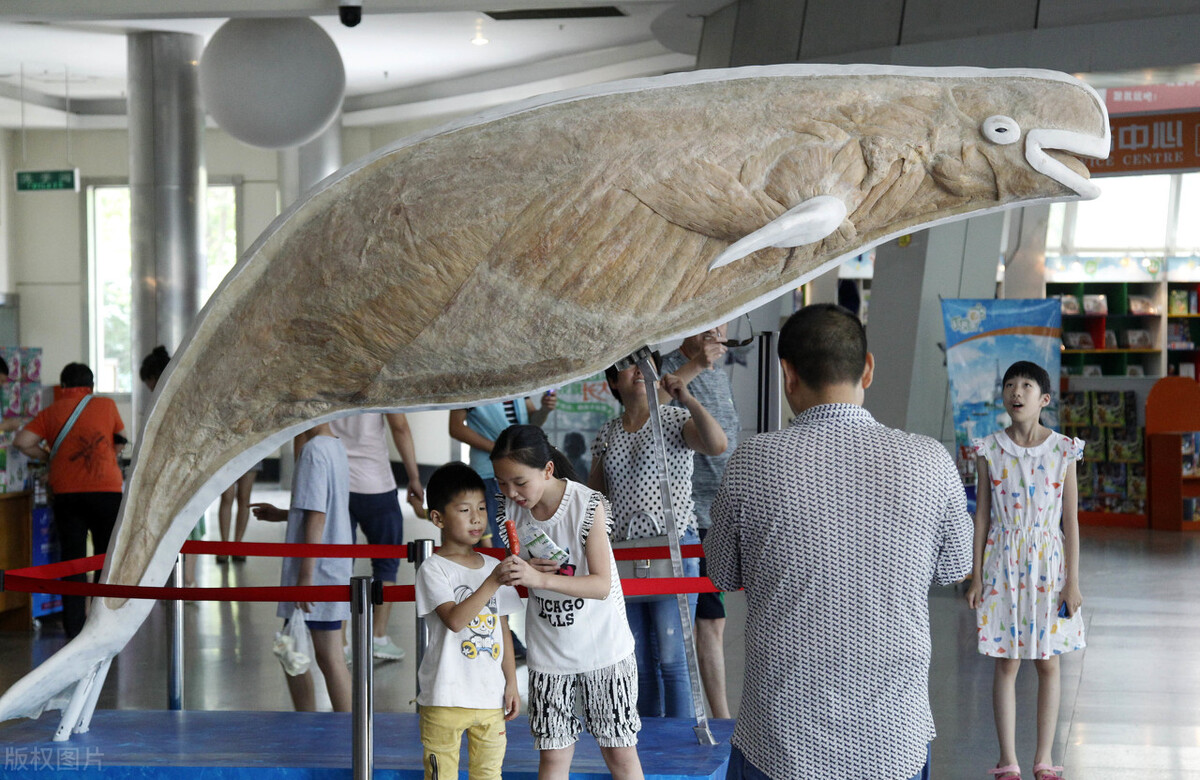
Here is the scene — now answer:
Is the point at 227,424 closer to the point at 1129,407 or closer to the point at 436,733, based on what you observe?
the point at 436,733

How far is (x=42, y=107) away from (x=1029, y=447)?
13908mm

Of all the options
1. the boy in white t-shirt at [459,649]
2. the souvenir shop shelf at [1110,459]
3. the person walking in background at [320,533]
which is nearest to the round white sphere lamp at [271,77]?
the person walking in background at [320,533]

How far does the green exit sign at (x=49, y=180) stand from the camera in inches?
488

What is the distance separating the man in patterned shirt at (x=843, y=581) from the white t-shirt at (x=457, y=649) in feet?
Answer: 3.03

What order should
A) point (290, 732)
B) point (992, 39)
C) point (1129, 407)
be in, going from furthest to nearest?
point (1129, 407) < point (992, 39) < point (290, 732)

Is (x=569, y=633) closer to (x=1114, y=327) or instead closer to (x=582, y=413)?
(x=582, y=413)

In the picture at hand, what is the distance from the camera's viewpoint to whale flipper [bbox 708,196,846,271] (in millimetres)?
1940

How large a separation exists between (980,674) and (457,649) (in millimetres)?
3445

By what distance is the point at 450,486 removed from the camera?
2.73m

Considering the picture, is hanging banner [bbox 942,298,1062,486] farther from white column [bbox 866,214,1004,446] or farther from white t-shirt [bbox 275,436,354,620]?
white t-shirt [bbox 275,436,354,620]

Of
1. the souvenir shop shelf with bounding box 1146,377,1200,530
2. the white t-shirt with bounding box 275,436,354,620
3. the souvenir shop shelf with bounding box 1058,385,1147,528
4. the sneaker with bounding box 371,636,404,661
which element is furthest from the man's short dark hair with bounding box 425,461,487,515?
the souvenir shop shelf with bounding box 1146,377,1200,530

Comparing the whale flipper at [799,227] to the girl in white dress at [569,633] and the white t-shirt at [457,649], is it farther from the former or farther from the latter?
the white t-shirt at [457,649]

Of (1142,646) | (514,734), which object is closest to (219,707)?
(514,734)

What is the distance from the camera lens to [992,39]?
6461mm
